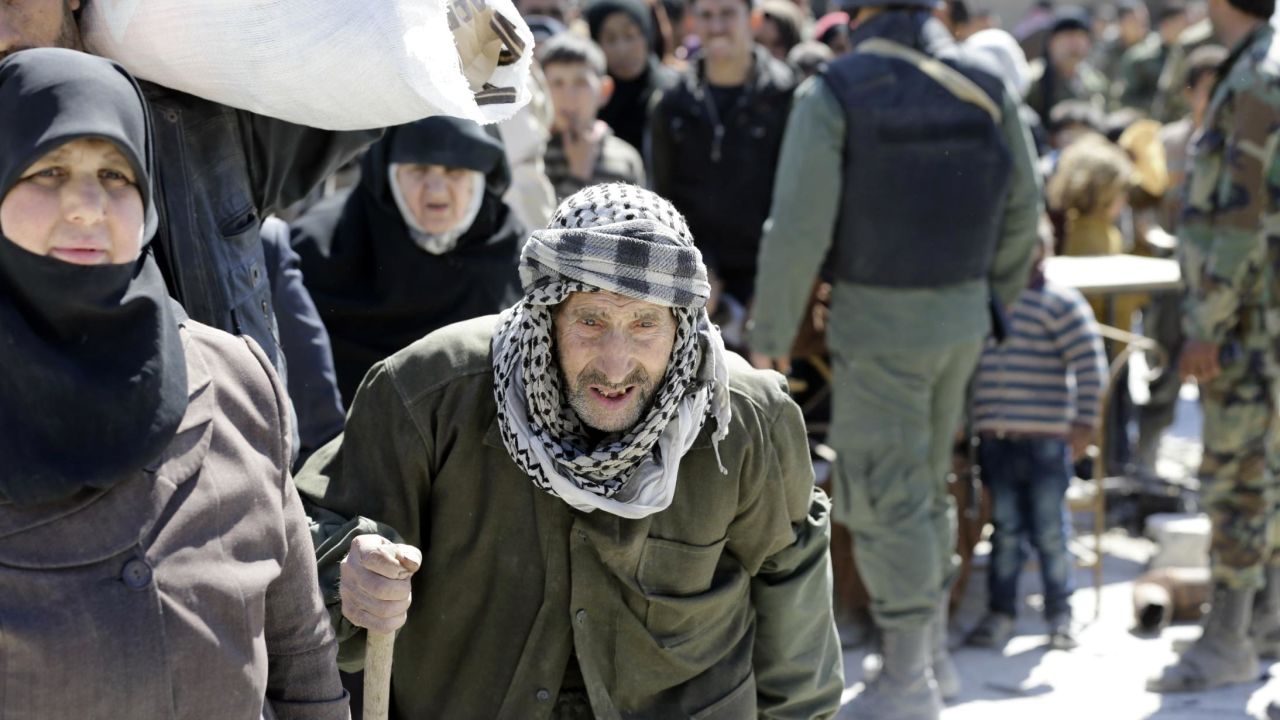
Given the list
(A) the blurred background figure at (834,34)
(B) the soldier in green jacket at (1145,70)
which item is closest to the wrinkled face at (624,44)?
(A) the blurred background figure at (834,34)

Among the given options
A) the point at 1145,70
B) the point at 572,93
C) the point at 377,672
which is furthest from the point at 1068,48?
the point at 377,672

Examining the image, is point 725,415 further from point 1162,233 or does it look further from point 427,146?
point 1162,233

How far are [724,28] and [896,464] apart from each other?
2.47 meters

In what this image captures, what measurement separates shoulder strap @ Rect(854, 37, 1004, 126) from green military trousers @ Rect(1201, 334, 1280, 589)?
4.36ft

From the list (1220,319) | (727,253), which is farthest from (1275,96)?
(727,253)

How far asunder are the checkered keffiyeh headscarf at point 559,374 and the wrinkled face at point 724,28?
425 centimetres

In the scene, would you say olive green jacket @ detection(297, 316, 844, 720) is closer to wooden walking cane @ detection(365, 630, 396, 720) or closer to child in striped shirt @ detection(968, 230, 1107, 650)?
wooden walking cane @ detection(365, 630, 396, 720)

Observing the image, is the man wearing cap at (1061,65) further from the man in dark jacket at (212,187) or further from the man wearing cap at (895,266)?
the man in dark jacket at (212,187)

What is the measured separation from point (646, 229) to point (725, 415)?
0.38 metres

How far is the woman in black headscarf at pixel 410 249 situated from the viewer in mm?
4375

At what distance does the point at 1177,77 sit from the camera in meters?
11.7

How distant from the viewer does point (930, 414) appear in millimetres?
5484

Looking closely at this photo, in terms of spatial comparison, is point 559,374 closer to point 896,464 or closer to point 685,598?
point 685,598

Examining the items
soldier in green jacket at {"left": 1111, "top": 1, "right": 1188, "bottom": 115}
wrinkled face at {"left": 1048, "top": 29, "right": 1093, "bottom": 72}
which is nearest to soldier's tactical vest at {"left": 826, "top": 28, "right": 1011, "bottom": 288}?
wrinkled face at {"left": 1048, "top": 29, "right": 1093, "bottom": 72}
